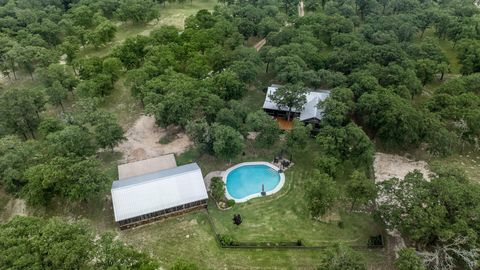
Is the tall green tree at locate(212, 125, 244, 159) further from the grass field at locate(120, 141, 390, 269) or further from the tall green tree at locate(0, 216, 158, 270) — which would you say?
the tall green tree at locate(0, 216, 158, 270)

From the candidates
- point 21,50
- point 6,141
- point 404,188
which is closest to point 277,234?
point 404,188

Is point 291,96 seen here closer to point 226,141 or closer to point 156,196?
point 226,141

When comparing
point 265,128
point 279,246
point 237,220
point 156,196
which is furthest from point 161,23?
point 279,246

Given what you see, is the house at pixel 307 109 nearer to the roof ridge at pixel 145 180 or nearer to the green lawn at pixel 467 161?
the green lawn at pixel 467 161

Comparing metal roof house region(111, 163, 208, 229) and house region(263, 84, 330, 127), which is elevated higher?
house region(263, 84, 330, 127)

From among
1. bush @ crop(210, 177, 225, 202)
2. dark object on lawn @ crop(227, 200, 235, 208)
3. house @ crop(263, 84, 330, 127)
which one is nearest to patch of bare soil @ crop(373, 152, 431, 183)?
house @ crop(263, 84, 330, 127)

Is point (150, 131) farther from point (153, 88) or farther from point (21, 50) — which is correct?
point (21, 50)

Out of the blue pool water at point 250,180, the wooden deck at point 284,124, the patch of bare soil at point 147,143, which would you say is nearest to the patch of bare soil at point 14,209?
the patch of bare soil at point 147,143
